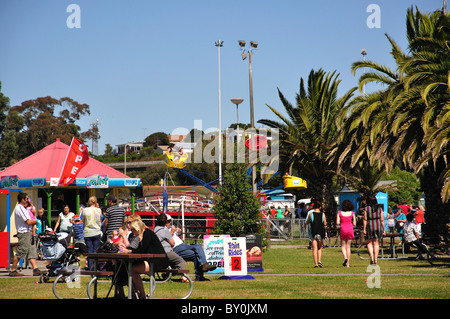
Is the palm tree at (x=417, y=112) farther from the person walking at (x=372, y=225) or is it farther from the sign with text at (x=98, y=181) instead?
the sign with text at (x=98, y=181)

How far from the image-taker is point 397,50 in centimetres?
2214

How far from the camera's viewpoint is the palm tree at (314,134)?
28562mm

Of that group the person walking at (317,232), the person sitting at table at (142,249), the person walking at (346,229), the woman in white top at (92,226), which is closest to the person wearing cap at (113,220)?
the woman in white top at (92,226)

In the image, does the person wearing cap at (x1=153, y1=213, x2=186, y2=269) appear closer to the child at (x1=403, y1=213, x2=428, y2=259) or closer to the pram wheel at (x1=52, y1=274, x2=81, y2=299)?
the pram wheel at (x1=52, y1=274, x2=81, y2=299)

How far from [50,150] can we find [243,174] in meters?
15.3

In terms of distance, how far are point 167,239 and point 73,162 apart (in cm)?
1570

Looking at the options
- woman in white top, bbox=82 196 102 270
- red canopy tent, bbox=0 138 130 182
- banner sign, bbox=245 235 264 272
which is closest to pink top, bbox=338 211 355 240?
banner sign, bbox=245 235 264 272

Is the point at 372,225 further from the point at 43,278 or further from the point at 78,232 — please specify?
the point at 43,278

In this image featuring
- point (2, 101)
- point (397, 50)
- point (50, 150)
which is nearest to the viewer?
point (397, 50)

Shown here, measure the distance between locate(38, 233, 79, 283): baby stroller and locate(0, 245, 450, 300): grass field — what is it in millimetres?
441

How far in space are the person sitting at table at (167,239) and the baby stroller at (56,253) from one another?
2.01 metres
